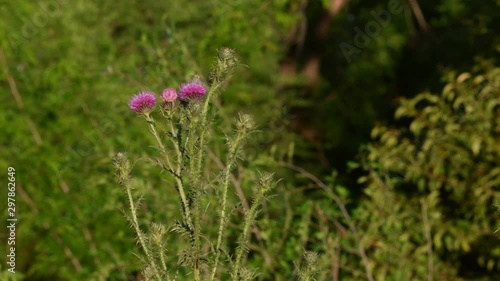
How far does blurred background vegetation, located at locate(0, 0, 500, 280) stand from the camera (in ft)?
17.7

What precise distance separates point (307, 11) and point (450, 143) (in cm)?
681

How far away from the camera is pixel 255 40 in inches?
314

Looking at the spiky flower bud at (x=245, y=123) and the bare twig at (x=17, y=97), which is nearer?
the spiky flower bud at (x=245, y=123)

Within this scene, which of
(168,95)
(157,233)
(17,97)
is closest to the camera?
(168,95)

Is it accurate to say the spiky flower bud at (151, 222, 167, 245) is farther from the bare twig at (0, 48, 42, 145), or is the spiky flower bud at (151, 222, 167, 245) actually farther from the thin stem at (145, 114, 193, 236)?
the bare twig at (0, 48, 42, 145)

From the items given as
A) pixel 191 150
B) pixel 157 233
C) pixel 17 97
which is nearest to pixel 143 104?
pixel 191 150

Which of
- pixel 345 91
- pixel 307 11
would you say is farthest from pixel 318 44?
pixel 345 91

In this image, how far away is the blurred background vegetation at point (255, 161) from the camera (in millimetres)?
5406

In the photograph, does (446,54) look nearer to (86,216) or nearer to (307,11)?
(307,11)

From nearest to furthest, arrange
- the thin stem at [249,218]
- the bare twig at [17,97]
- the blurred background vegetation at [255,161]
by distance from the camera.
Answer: the thin stem at [249,218] → the blurred background vegetation at [255,161] → the bare twig at [17,97]

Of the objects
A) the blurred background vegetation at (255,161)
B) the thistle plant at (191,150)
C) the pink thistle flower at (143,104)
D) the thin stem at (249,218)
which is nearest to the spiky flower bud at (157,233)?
the thistle plant at (191,150)

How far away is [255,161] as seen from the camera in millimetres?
5281

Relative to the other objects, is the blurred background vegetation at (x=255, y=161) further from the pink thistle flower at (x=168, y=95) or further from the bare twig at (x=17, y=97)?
the pink thistle flower at (x=168, y=95)

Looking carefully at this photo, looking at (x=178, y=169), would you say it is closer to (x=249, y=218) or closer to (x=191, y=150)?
(x=191, y=150)
